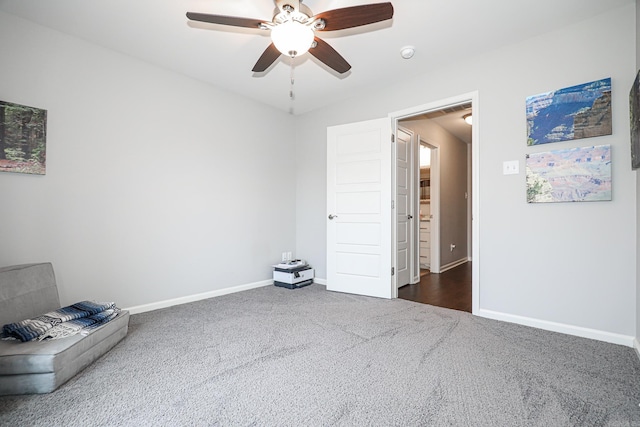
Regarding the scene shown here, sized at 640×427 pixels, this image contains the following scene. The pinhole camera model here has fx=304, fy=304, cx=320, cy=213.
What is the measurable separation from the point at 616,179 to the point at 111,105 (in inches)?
168

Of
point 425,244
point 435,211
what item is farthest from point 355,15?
point 425,244

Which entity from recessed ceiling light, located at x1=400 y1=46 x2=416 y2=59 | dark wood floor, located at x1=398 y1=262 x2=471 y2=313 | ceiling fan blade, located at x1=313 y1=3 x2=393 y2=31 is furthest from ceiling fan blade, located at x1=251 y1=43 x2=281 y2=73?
dark wood floor, located at x1=398 y1=262 x2=471 y2=313

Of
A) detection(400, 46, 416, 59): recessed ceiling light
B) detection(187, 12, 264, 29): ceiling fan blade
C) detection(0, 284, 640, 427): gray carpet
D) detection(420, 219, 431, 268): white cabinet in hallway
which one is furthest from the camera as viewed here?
detection(420, 219, 431, 268): white cabinet in hallway

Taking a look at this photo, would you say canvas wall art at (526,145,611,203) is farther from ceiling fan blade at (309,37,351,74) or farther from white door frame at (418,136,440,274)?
white door frame at (418,136,440,274)

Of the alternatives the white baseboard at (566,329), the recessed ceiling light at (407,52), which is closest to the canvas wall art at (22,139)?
the recessed ceiling light at (407,52)

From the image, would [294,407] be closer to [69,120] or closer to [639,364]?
[639,364]

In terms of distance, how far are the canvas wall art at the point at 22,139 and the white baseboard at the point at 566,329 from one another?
4.06 metres

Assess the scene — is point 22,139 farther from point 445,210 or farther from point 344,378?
point 445,210

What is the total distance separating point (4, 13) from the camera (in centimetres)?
232

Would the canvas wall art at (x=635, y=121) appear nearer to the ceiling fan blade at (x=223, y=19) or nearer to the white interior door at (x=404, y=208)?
the white interior door at (x=404, y=208)

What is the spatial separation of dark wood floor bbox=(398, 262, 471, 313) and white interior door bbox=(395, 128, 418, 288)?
26 cm

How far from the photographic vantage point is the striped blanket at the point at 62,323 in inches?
69.9

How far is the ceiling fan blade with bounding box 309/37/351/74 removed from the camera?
2178 mm

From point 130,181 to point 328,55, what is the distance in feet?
7.25
